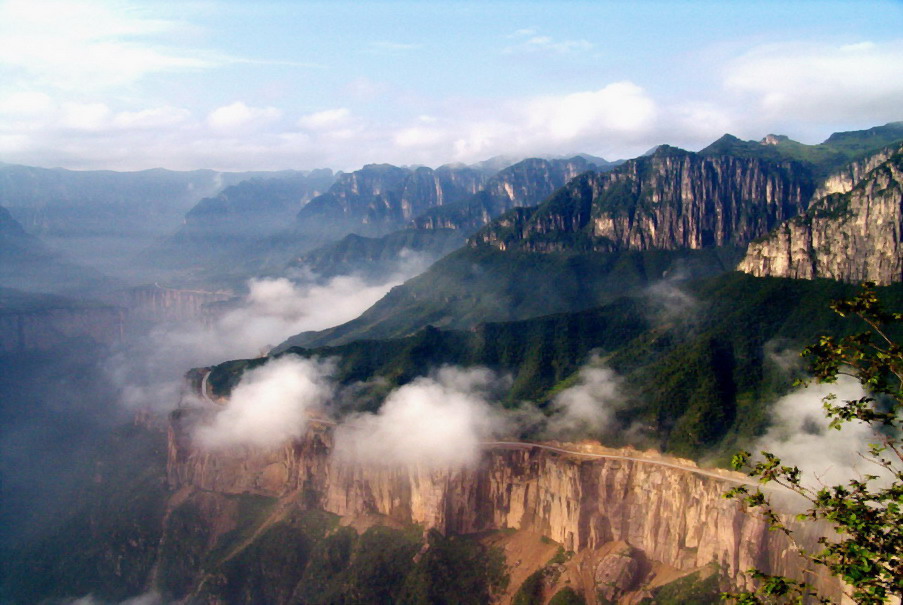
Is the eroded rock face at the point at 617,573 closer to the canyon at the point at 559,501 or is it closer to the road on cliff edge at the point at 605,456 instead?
the canyon at the point at 559,501

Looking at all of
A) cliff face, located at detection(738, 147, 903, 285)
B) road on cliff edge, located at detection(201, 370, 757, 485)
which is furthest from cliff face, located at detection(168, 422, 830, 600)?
cliff face, located at detection(738, 147, 903, 285)

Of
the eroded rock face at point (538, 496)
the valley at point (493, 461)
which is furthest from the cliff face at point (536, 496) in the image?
the valley at point (493, 461)

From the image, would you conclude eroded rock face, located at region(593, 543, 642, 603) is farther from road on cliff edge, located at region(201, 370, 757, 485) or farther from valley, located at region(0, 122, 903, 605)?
road on cliff edge, located at region(201, 370, 757, 485)

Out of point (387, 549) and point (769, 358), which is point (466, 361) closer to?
point (387, 549)

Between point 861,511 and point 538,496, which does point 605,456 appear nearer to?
point 538,496

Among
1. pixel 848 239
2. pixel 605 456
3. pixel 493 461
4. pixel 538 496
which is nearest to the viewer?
pixel 605 456

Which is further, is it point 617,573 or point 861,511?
point 617,573

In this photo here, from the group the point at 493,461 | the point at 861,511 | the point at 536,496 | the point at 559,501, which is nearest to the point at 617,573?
the point at 559,501
